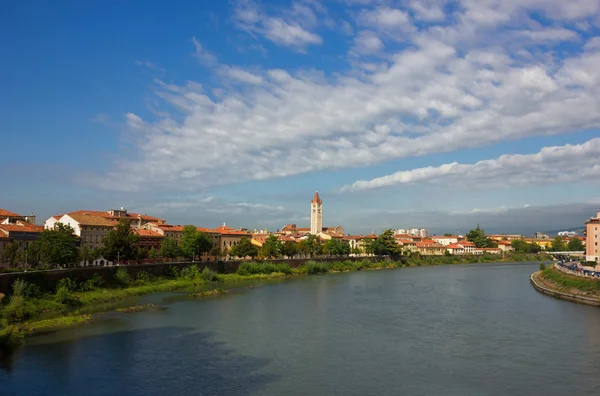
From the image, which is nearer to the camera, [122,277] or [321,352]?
[321,352]

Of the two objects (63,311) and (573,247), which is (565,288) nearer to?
(63,311)

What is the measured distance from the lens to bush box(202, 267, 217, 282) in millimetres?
51688

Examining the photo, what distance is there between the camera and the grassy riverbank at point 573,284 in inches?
1449

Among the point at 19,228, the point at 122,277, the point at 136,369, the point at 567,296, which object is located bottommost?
the point at 136,369

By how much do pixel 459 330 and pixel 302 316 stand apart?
907 cm

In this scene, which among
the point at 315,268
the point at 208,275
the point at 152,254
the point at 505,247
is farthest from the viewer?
the point at 505,247

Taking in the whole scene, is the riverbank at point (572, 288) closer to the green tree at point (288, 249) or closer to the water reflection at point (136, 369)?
the water reflection at point (136, 369)

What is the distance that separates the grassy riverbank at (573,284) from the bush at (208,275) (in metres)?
31.2

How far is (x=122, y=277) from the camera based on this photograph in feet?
137

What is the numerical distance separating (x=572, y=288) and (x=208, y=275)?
3227cm

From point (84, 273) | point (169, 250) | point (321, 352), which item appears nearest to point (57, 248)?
point (84, 273)

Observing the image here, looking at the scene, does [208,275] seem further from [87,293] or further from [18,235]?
[18,235]

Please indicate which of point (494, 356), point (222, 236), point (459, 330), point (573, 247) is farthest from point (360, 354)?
point (573, 247)

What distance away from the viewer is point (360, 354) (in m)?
21.3
